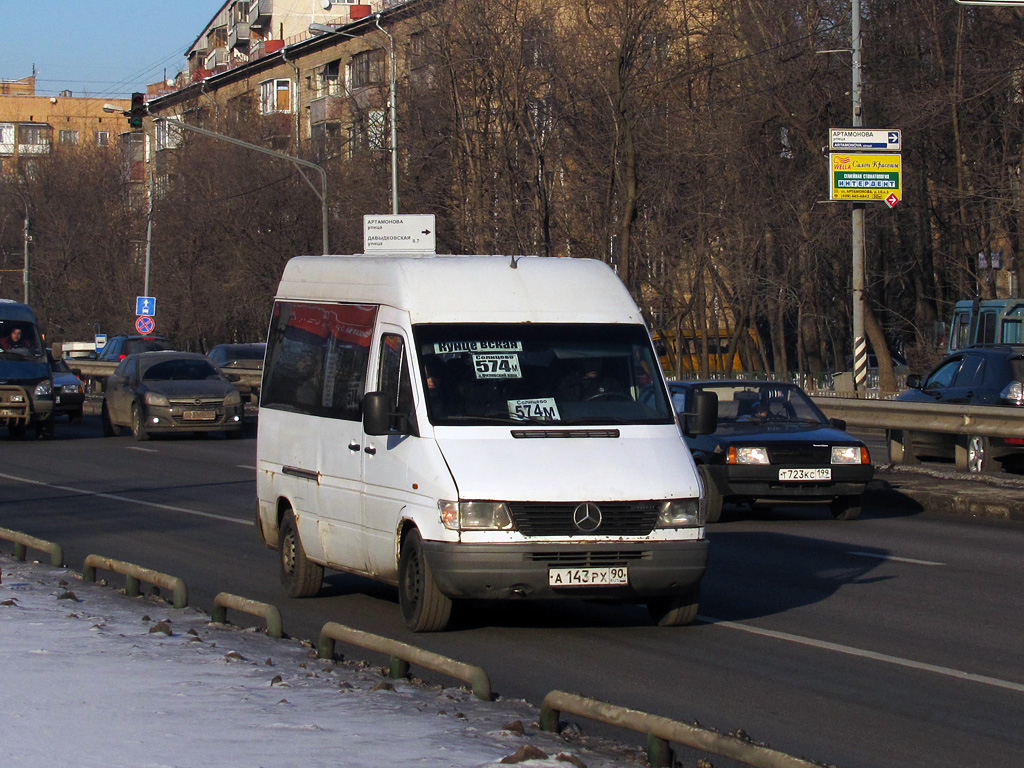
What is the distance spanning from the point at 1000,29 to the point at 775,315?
1074cm

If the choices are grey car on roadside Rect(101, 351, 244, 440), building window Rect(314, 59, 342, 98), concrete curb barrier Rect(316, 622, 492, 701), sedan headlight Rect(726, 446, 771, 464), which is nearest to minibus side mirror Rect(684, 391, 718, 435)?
concrete curb barrier Rect(316, 622, 492, 701)

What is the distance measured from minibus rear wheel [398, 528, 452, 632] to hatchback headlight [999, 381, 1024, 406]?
483 inches

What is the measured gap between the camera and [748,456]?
1469cm

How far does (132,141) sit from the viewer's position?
3802 inches

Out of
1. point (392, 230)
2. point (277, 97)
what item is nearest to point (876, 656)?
point (392, 230)

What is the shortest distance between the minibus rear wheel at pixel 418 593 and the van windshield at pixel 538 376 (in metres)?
0.77

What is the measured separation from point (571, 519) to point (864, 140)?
24.5 meters

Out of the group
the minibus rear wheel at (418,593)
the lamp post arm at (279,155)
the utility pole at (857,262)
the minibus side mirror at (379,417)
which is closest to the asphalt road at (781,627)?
the minibus rear wheel at (418,593)

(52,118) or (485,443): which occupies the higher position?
(52,118)

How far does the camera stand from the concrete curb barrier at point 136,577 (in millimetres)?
8969

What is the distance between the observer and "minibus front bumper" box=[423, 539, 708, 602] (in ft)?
26.7

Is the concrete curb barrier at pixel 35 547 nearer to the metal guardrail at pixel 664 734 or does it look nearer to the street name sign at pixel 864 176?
the metal guardrail at pixel 664 734

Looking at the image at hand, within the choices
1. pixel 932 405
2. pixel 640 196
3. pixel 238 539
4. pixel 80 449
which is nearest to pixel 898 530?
pixel 932 405

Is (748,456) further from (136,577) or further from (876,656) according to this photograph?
(136,577)
